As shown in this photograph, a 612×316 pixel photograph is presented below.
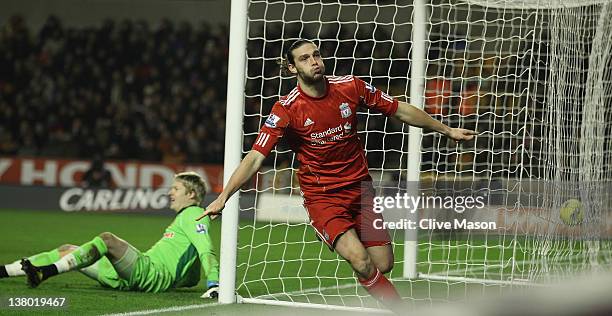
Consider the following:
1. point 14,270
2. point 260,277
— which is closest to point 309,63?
point 14,270

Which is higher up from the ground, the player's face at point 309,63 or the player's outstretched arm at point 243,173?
the player's face at point 309,63

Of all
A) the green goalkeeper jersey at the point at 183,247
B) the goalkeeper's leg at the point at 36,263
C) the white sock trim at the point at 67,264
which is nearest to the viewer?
the white sock trim at the point at 67,264

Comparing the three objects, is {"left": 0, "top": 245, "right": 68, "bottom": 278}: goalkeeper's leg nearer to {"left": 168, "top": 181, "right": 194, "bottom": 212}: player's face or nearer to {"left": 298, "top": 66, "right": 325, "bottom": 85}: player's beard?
{"left": 168, "top": 181, "right": 194, "bottom": 212}: player's face

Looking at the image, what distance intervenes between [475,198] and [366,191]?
3897 mm

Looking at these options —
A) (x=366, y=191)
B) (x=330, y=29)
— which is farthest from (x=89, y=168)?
(x=366, y=191)

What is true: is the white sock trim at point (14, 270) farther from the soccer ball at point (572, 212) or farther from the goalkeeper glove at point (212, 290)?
the soccer ball at point (572, 212)

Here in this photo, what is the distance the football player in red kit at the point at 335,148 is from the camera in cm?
485

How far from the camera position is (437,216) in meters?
9.59

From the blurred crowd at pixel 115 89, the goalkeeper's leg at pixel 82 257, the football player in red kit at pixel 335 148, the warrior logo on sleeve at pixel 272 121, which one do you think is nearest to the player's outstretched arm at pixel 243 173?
the football player in red kit at pixel 335 148

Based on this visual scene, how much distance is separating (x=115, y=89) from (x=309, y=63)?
17.0 meters

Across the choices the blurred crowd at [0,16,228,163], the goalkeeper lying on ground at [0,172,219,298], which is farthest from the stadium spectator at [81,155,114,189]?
the goalkeeper lying on ground at [0,172,219,298]

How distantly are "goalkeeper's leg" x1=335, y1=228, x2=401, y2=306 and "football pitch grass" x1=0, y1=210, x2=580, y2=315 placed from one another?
0.52m

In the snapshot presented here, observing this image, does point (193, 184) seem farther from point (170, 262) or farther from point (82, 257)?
point (82, 257)

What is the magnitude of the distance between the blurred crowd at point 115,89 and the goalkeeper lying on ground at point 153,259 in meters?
12.6
